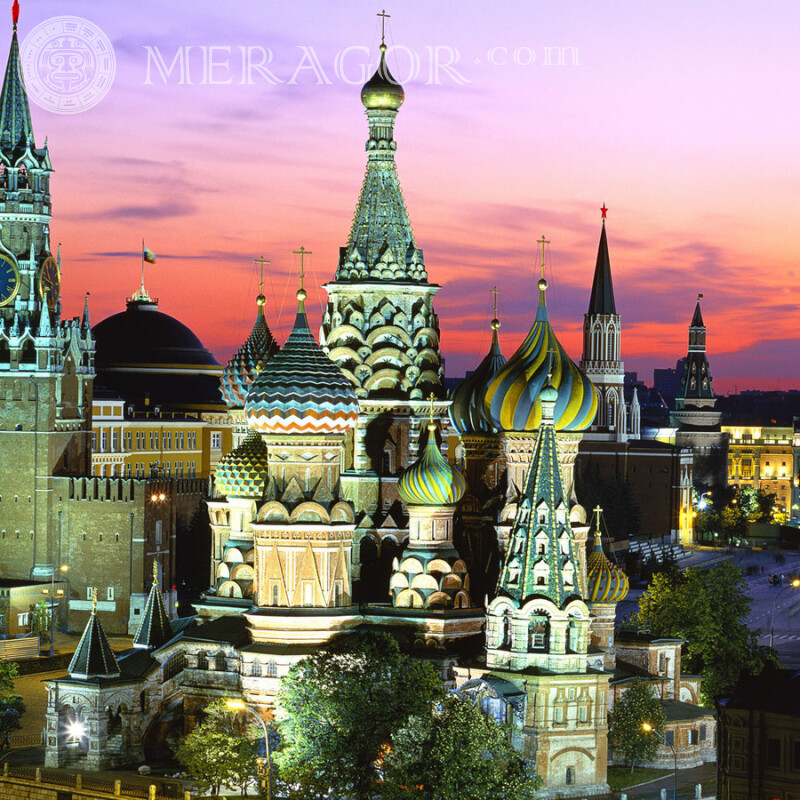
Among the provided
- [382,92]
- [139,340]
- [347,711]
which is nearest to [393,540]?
[347,711]

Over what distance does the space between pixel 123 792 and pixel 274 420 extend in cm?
1065

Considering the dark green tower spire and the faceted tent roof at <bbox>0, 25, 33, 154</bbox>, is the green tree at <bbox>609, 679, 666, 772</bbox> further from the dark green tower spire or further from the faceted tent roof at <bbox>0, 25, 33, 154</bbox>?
the faceted tent roof at <bbox>0, 25, 33, 154</bbox>

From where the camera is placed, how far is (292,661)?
6156 cm

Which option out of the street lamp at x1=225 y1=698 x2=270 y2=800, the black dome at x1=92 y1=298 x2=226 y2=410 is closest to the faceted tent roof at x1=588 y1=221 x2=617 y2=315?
the black dome at x1=92 y1=298 x2=226 y2=410

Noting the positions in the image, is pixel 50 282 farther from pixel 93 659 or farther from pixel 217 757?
pixel 217 757

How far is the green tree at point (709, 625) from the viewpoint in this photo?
7750 cm

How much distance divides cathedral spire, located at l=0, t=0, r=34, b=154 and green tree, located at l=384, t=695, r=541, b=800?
5409 centimetres

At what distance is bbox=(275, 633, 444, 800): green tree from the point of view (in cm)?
5628

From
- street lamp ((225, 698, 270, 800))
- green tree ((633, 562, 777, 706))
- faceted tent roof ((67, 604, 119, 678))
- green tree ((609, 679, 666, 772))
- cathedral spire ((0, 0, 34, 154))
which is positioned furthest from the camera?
cathedral spire ((0, 0, 34, 154))

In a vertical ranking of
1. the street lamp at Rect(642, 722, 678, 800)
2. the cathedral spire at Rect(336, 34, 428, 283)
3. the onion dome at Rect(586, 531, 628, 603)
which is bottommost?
the street lamp at Rect(642, 722, 678, 800)

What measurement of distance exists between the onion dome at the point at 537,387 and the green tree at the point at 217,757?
41.4 feet

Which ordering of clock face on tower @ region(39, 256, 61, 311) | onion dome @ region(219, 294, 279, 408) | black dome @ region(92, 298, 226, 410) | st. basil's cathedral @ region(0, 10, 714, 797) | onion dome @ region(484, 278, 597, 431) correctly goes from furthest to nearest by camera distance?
black dome @ region(92, 298, 226, 410)
clock face on tower @ region(39, 256, 61, 311)
onion dome @ region(219, 294, 279, 408)
onion dome @ region(484, 278, 597, 431)
st. basil's cathedral @ region(0, 10, 714, 797)

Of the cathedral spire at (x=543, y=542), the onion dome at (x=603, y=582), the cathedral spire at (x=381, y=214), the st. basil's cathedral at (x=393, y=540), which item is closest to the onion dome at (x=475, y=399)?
the st. basil's cathedral at (x=393, y=540)

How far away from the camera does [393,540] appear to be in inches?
2667
